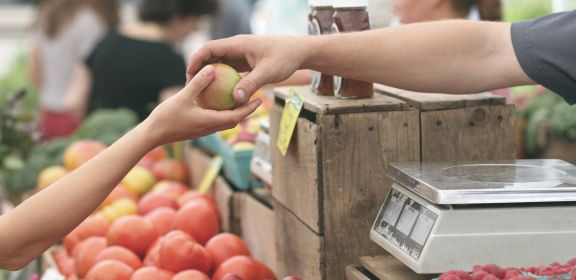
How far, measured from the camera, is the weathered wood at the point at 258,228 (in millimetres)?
2633

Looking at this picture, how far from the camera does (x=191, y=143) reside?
4.06m

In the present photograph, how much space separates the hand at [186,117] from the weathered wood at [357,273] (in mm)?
430

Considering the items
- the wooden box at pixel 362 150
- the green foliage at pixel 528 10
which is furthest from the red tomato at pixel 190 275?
the green foliage at pixel 528 10

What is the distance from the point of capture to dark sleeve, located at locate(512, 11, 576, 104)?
A: 1910mm

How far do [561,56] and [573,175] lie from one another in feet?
0.89

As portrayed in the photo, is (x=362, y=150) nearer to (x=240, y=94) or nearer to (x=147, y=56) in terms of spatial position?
(x=240, y=94)

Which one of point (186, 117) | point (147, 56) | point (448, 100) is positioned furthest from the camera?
point (147, 56)

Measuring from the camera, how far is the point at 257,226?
2.81 m

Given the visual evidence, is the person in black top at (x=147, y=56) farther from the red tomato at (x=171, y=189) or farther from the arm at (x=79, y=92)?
the red tomato at (x=171, y=189)

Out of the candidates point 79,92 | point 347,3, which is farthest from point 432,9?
point 79,92

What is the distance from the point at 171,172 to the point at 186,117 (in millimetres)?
2206

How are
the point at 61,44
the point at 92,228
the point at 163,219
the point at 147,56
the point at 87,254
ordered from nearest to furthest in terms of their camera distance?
the point at 87,254 → the point at 163,219 → the point at 92,228 → the point at 147,56 → the point at 61,44

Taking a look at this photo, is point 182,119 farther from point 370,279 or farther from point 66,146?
point 66,146

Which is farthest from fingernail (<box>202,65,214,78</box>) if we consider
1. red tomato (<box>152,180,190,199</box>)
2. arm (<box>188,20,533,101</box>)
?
red tomato (<box>152,180,190,199</box>)
